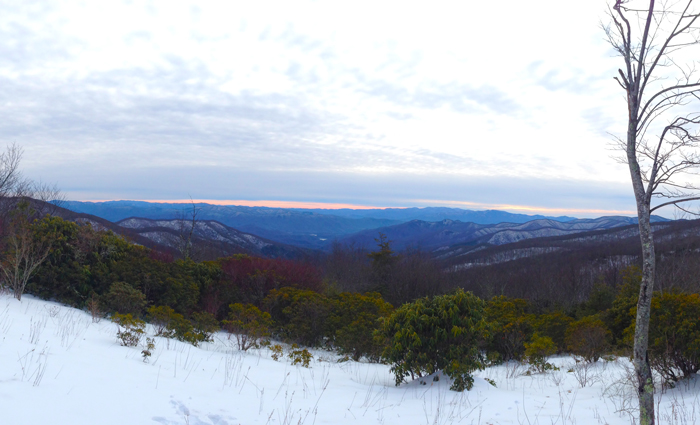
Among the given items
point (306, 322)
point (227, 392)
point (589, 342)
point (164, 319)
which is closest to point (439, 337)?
point (227, 392)

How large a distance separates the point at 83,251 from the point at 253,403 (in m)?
10.4

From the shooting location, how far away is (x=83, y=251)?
40.2 feet

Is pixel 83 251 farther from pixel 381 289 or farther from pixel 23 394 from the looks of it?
pixel 381 289

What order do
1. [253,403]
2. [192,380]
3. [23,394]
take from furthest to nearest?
[192,380], [253,403], [23,394]

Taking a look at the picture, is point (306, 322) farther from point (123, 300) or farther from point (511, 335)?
point (511, 335)

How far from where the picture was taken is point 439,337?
696 centimetres

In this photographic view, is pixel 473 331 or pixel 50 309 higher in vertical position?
pixel 473 331

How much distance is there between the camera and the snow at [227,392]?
3857mm

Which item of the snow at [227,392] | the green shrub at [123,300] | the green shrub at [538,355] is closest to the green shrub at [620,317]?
the green shrub at [538,355]

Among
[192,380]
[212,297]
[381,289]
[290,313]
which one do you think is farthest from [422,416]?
[381,289]

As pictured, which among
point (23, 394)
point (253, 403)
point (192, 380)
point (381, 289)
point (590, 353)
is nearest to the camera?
point (23, 394)

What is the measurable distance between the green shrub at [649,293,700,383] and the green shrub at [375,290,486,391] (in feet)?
9.70

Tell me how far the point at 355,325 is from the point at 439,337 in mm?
4210

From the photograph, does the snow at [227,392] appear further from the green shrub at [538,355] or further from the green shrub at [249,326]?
the green shrub at [249,326]
